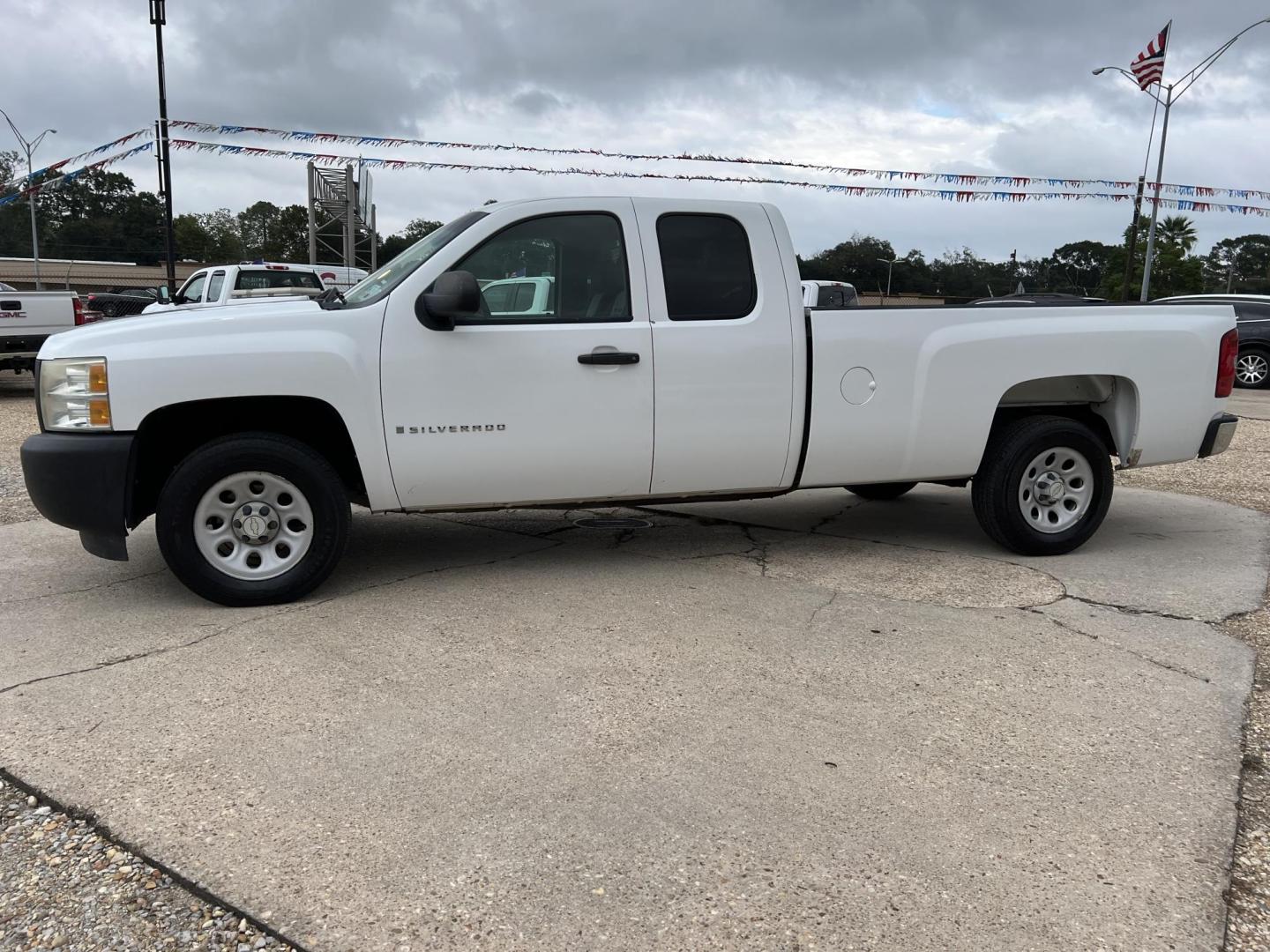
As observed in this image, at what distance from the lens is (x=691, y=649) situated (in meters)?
4.03

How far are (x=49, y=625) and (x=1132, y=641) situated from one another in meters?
4.84

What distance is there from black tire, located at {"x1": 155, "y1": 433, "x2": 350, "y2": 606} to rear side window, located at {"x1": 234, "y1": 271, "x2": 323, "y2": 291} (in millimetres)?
10108

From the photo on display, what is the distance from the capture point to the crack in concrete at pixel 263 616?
3722mm

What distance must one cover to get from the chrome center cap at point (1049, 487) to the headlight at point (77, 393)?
4.84 metres

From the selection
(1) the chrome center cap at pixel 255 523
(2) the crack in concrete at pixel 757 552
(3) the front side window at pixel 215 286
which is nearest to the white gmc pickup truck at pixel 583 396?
(1) the chrome center cap at pixel 255 523

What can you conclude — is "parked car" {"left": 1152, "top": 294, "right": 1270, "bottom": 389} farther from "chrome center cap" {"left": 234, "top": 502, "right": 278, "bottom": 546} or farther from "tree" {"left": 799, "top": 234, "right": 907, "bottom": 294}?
"chrome center cap" {"left": 234, "top": 502, "right": 278, "bottom": 546}

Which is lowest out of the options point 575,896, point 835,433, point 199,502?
point 575,896

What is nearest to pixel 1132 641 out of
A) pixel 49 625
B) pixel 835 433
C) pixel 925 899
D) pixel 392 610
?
pixel 835 433

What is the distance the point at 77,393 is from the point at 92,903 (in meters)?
Answer: 2.61

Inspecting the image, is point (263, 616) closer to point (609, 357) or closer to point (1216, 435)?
point (609, 357)

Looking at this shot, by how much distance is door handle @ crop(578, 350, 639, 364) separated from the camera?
4664 millimetres

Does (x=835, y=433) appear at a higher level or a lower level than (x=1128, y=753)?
higher

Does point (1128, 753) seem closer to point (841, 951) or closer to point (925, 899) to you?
point (925, 899)

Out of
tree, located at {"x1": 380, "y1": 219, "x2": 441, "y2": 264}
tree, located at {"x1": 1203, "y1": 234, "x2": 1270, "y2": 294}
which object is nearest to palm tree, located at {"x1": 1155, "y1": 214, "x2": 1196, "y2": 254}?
tree, located at {"x1": 1203, "y1": 234, "x2": 1270, "y2": 294}
